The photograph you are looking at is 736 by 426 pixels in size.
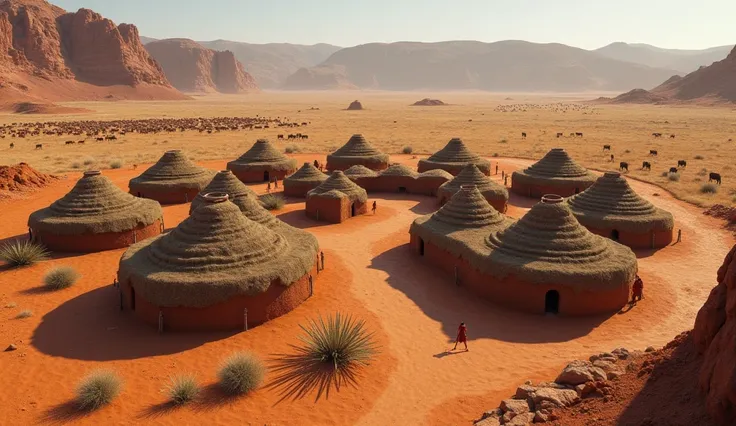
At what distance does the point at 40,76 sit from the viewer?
131 metres

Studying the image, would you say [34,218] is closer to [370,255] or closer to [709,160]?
[370,255]

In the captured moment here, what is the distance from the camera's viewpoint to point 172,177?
3122cm

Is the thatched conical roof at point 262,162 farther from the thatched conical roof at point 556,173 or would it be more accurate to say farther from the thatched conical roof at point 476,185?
the thatched conical roof at point 556,173

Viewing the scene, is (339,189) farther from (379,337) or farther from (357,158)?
(379,337)

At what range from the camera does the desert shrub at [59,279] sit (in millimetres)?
17859

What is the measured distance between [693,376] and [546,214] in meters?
8.42

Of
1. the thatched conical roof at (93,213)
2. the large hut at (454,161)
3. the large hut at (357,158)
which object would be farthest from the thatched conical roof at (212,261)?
the large hut at (357,158)

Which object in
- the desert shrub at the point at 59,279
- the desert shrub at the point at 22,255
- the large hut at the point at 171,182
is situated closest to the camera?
the desert shrub at the point at 59,279

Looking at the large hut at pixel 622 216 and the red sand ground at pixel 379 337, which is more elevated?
the large hut at pixel 622 216

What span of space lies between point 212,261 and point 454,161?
83.4 feet

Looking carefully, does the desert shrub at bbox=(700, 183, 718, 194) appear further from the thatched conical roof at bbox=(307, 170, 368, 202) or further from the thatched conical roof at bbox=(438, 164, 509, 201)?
the thatched conical roof at bbox=(307, 170, 368, 202)

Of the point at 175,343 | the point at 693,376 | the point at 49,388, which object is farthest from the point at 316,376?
the point at 693,376

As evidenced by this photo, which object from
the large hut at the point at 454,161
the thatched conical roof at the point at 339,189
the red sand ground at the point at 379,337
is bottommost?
the red sand ground at the point at 379,337

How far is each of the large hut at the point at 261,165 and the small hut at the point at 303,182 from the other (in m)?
4.91
